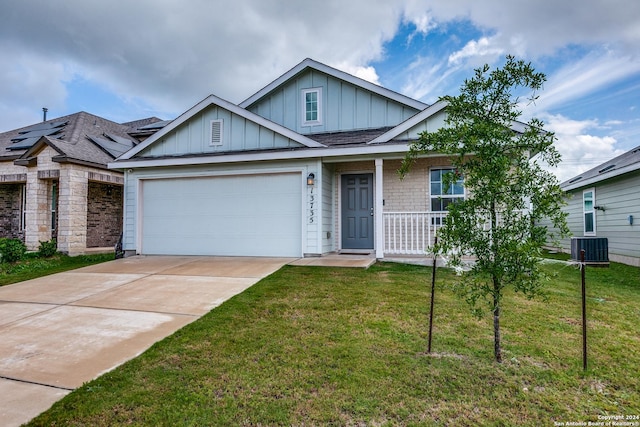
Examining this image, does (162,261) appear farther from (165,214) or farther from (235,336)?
(235,336)

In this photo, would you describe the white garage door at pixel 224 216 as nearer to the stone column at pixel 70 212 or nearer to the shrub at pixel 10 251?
the stone column at pixel 70 212

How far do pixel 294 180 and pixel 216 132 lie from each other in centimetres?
263

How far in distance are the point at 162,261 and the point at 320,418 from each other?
24.5 ft

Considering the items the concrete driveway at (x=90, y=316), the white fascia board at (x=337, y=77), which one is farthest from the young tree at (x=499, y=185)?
the white fascia board at (x=337, y=77)

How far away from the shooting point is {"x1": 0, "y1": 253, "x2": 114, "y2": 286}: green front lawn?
24.0 feet

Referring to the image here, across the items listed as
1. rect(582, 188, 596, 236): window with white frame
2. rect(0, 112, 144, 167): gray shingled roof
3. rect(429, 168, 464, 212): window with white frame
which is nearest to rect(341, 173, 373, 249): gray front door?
rect(429, 168, 464, 212): window with white frame

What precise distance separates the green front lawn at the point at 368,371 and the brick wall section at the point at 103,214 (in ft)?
33.6

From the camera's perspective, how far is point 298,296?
201 inches

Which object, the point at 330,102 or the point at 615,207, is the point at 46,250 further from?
the point at 615,207

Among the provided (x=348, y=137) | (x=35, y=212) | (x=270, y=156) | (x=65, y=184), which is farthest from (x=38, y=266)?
(x=348, y=137)

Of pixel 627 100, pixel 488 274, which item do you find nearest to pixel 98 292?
pixel 488 274

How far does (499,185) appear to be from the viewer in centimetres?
288

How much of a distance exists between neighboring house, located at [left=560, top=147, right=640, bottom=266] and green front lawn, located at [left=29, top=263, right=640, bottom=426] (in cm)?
557

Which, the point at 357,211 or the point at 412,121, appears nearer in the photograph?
the point at 412,121
